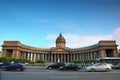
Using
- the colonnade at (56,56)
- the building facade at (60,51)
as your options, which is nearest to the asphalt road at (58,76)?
the building facade at (60,51)

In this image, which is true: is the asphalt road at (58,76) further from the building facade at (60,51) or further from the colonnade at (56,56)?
the colonnade at (56,56)

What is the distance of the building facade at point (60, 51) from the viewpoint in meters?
101

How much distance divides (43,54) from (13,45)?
27832 mm

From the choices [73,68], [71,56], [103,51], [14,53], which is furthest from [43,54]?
[73,68]

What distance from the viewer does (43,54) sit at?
126 metres

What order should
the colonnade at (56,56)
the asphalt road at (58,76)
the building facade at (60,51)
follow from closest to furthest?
1. the asphalt road at (58,76)
2. the building facade at (60,51)
3. the colonnade at (56,56)

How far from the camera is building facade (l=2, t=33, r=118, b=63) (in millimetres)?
100625

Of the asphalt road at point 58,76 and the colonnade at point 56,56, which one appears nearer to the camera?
the asphalt road at point 58,76

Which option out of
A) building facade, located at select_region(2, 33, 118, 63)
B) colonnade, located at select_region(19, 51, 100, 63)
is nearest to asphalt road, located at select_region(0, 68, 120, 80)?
building facade, located at select_region(2, 33, 118, 63)

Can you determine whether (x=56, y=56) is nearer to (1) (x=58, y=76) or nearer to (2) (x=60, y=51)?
(2) (x=60, y=51)

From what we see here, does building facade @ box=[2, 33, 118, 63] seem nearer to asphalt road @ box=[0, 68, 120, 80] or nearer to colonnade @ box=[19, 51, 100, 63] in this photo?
colonnade @ box=[19, 51, 100, 63]

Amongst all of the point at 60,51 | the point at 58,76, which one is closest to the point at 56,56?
the point at 60,51

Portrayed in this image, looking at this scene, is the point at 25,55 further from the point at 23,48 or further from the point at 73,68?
the point at 73,68

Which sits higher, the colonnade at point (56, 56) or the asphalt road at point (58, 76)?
the colonnade at point (56, 56)
